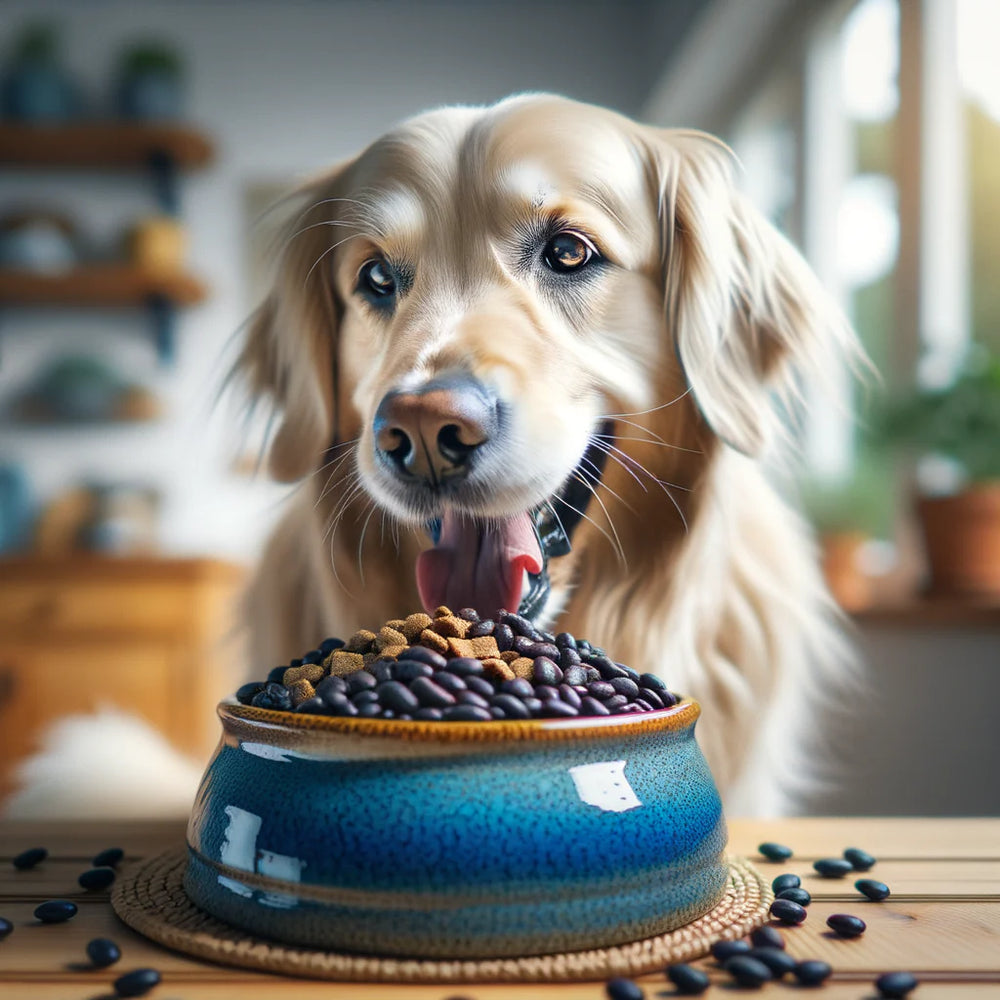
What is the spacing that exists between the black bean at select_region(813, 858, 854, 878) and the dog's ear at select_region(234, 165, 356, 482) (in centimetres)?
61

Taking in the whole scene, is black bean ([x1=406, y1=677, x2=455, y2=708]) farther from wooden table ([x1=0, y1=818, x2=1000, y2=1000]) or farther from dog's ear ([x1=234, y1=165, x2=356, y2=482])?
dog's ear ([x1=234, y1=165, x2=356, y2=482])

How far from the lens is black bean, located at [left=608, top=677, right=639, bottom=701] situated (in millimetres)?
633

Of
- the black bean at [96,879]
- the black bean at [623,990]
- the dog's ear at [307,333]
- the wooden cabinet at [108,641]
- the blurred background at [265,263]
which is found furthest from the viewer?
the wooden cabinet at [108,641]

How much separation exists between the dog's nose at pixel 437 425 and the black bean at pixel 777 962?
42 cm

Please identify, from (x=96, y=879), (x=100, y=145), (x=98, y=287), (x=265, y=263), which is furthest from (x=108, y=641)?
(x=96, y=879)

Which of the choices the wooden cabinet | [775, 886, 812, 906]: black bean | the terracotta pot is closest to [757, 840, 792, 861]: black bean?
[775, 886, 812, 906]: black bean

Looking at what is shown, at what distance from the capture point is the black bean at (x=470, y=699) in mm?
563

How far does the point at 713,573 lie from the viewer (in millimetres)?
1072

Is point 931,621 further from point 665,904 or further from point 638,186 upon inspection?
point 665,904

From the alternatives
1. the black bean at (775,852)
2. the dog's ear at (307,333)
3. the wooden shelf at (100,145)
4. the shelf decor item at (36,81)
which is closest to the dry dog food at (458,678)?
the black bean at (775,852)

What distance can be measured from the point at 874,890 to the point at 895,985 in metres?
0.19

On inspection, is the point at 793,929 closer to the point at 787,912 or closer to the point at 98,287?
the point at 787,912

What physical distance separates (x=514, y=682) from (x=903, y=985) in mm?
253

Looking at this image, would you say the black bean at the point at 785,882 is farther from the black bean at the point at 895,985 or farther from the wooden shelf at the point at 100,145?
the wooden shelf at the point at 100,145
